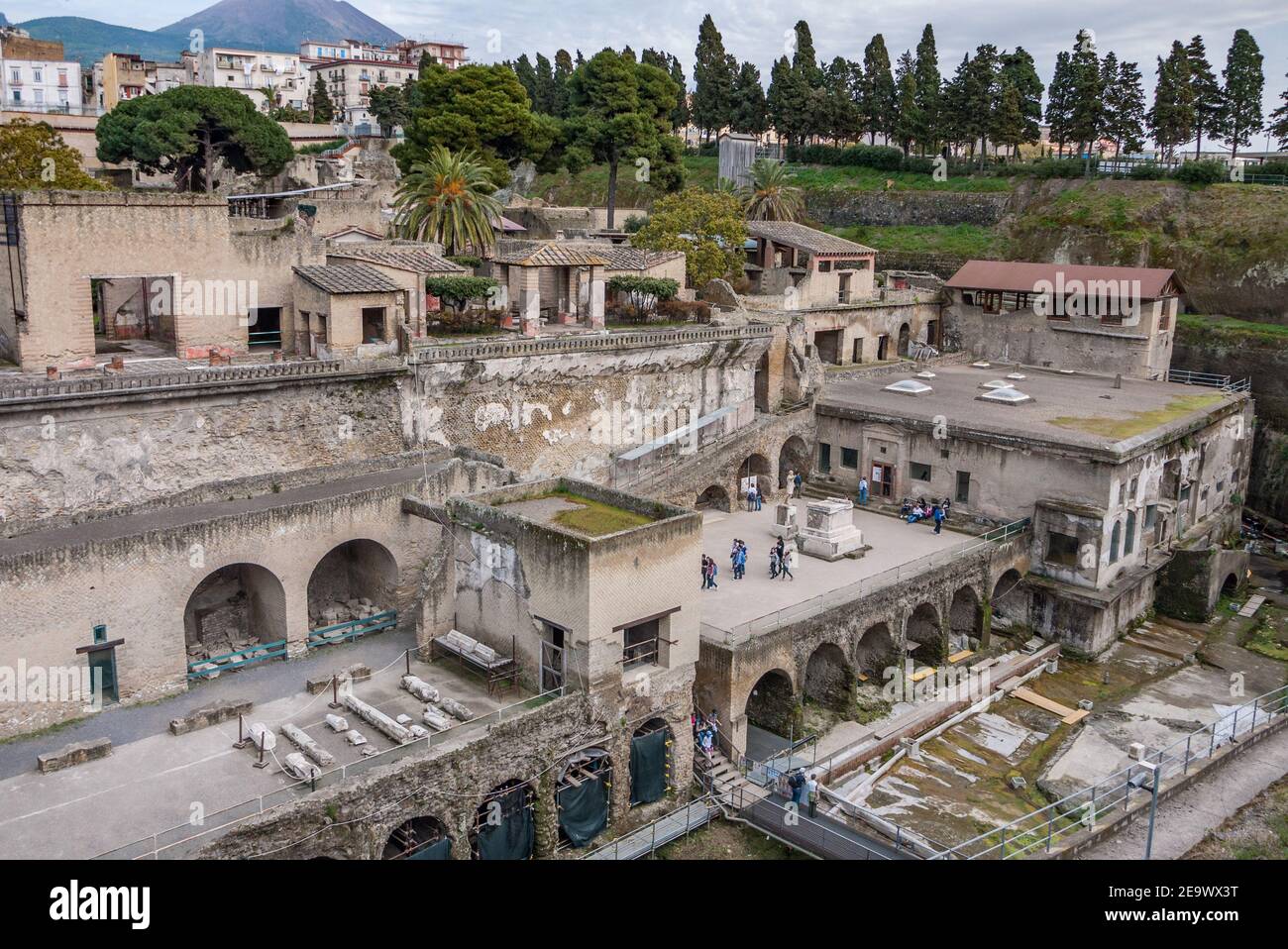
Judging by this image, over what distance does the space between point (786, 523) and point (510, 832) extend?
1810cm

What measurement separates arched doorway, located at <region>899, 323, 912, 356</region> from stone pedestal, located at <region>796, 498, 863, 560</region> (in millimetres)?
23753

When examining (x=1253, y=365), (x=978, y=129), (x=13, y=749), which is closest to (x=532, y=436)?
(x=13, y=749)

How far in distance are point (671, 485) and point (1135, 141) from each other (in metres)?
49.2

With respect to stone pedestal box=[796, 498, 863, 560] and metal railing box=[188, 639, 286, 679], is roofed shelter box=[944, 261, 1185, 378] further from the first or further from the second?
metal railing box=[188, 639, 286, 679]

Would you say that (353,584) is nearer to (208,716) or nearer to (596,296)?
(208,716)

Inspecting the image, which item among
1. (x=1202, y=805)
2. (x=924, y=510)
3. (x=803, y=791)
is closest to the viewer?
(x=803, y=791)

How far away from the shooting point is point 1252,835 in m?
27.8

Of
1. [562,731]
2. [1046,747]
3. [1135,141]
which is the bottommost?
[1046,747]

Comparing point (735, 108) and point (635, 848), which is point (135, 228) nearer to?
point (635, 848)

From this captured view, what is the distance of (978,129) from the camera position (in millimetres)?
75812

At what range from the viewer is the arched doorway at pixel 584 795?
25953 mm

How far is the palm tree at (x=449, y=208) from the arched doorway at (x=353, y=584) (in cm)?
2212

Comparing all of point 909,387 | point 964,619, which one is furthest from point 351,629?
point 909,387

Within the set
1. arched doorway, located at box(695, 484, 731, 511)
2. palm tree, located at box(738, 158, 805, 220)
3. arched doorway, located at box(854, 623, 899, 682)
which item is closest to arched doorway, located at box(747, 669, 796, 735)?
arched doorway, located at box(854, 623, 899, 682)
